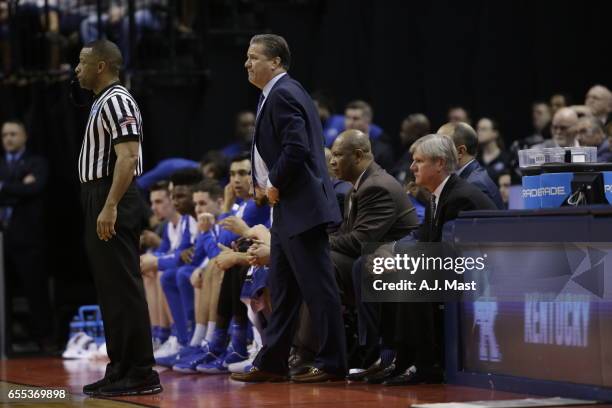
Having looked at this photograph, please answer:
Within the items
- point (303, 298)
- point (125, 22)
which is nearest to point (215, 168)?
point (125, 22)

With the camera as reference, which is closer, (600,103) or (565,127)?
(565,127)

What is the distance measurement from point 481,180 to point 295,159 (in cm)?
118

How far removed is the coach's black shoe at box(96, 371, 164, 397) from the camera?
5.86m

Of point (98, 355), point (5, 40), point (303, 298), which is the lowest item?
point (98, 355)

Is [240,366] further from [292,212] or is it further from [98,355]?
[98,355]

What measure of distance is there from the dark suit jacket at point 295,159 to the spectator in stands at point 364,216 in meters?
0.47

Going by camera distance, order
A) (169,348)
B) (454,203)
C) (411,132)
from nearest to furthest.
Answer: (454,203) → (169,348) → (411,132)

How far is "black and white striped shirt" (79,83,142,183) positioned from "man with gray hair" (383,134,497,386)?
1499mm

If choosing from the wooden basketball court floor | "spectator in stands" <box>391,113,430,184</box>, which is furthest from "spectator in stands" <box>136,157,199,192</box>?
the wooden basketball court floor

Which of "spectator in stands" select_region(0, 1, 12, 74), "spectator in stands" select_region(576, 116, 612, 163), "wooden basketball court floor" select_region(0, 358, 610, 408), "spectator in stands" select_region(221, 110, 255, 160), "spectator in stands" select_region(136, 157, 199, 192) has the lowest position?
"wooden basketball court floor" select_region(0, 358, 610, 408)

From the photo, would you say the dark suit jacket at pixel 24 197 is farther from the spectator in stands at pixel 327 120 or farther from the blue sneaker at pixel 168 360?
the blue sneaker at pixel 168 360

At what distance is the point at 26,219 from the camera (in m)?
10.3

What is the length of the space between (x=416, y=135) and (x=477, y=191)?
11.0 feet

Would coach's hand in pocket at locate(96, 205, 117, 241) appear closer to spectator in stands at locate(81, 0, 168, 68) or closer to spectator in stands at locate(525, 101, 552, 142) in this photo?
spectator in stands at locate(525, 101, 552, 142)
